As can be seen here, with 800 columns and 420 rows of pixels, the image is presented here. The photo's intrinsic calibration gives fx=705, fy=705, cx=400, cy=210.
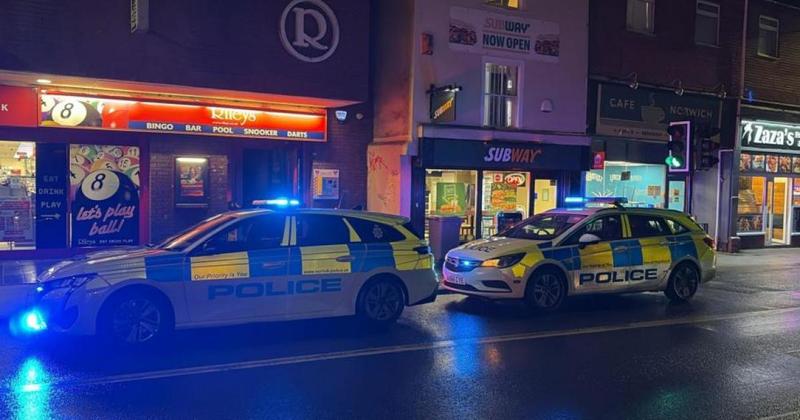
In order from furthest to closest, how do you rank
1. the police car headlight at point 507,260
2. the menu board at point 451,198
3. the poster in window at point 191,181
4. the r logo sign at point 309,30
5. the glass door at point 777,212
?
the glass door at point 777,212, the menu board at point 451,198, the poster in window at point 191,181, the r logo sign at point 309,30, the police car headlight at point 507,260

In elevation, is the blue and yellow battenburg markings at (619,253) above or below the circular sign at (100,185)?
→ below

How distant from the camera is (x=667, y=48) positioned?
19734 mm

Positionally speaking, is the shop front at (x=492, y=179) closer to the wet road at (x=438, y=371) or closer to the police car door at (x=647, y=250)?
the police car door at (x=647, y=250)

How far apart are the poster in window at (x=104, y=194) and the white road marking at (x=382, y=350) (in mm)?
8236

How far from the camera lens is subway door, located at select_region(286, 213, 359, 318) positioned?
8.45 metres

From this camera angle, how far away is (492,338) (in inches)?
338

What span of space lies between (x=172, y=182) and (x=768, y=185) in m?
17.6

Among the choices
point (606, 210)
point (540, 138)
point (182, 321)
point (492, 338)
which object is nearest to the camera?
point (182, 321)

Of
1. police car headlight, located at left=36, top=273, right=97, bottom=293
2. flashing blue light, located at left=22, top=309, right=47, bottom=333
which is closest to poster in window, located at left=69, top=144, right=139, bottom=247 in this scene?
flashing blue light, located at left=22, top=309, right=47, bottom=333

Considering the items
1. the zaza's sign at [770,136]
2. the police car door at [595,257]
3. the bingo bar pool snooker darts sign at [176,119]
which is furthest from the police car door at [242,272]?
the zaza's sign at [770,136]

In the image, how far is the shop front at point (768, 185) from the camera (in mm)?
21047

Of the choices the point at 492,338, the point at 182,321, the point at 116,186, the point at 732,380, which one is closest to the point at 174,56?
the point at 116,186

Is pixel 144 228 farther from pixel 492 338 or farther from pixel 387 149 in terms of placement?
pixel 492 338

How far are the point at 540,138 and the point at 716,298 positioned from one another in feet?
20.5
